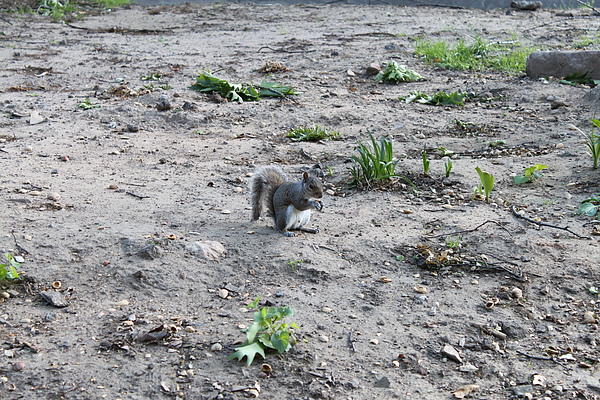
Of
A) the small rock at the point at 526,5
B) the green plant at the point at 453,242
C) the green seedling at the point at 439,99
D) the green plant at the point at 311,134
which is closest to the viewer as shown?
the green plant at the point at 453,242

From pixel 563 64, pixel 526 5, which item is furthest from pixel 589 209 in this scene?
pixel 526 5

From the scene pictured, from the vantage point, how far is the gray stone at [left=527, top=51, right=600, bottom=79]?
24.4 ft

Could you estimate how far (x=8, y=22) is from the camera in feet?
37.4

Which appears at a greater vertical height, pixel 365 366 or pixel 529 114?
pixel 529 114

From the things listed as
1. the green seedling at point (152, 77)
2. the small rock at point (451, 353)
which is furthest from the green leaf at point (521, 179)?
the green seedling at point (152, 77)

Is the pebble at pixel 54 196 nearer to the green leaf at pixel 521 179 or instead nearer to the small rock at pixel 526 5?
the green leaf at pixel 521 179

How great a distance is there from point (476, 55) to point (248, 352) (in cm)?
712

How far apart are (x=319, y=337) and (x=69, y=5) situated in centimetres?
1253

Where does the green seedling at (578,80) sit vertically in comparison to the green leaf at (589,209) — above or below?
above

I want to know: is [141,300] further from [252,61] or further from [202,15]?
[202,15]

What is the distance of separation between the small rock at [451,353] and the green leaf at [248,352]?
2.90ft

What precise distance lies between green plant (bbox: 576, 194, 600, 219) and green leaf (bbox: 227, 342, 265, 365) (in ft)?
8.44

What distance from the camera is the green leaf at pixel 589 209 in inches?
168

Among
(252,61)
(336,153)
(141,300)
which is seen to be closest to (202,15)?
(252,61)
